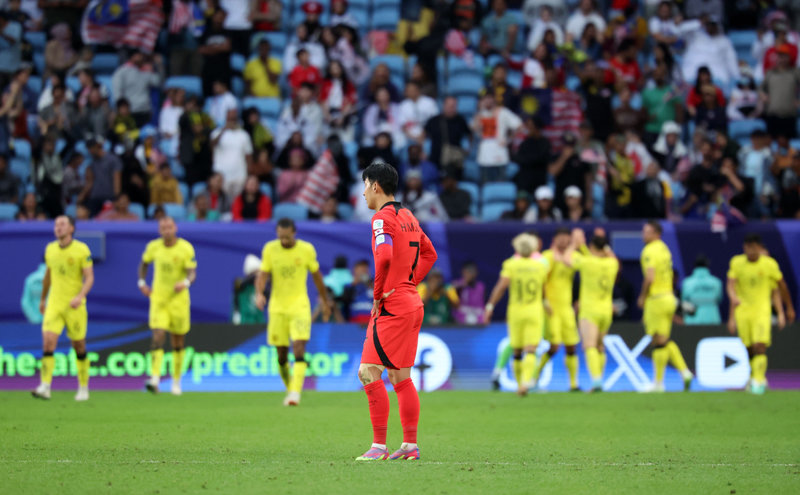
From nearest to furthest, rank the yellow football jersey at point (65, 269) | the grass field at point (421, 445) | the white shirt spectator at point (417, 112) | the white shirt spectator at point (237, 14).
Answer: the grass field at point (421, 445)
the yellow football jersey at point (65, 269)
the white shirt spectator at point (417, 112)
the white shirt spectator at point (237, 14)

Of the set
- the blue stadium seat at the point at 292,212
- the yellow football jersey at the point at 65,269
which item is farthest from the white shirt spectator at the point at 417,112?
the yellow football jersey at the point at 65,269

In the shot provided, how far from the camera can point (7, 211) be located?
19.5 meters

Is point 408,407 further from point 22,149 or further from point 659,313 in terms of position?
point 22,149

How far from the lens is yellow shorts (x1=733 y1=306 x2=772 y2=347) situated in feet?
55.3

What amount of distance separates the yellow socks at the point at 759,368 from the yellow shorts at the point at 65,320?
397 inches

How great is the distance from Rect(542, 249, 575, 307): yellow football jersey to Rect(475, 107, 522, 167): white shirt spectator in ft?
12.3

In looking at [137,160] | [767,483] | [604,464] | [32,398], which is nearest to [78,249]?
[32,398]

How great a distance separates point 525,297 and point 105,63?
11740 millimetres

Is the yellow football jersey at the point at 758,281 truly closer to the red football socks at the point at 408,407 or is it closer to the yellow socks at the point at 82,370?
the yellow socks at the point at 82,370

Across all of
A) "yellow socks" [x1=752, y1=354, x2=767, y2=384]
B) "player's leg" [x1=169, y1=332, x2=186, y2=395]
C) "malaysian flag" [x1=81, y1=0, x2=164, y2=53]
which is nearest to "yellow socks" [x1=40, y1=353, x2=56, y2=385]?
"player's leg" [x1=169, y1=332, x2=186, y2=395]

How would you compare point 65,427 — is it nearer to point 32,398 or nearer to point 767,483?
point 32,398

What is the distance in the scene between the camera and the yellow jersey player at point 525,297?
→ 16.5 metres

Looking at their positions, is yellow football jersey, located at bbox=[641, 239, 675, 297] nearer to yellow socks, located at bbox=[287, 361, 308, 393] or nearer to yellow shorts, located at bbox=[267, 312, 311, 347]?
yellow shorts, located at bbox=[267, 312, 311, 347]

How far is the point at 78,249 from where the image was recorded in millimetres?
15391
